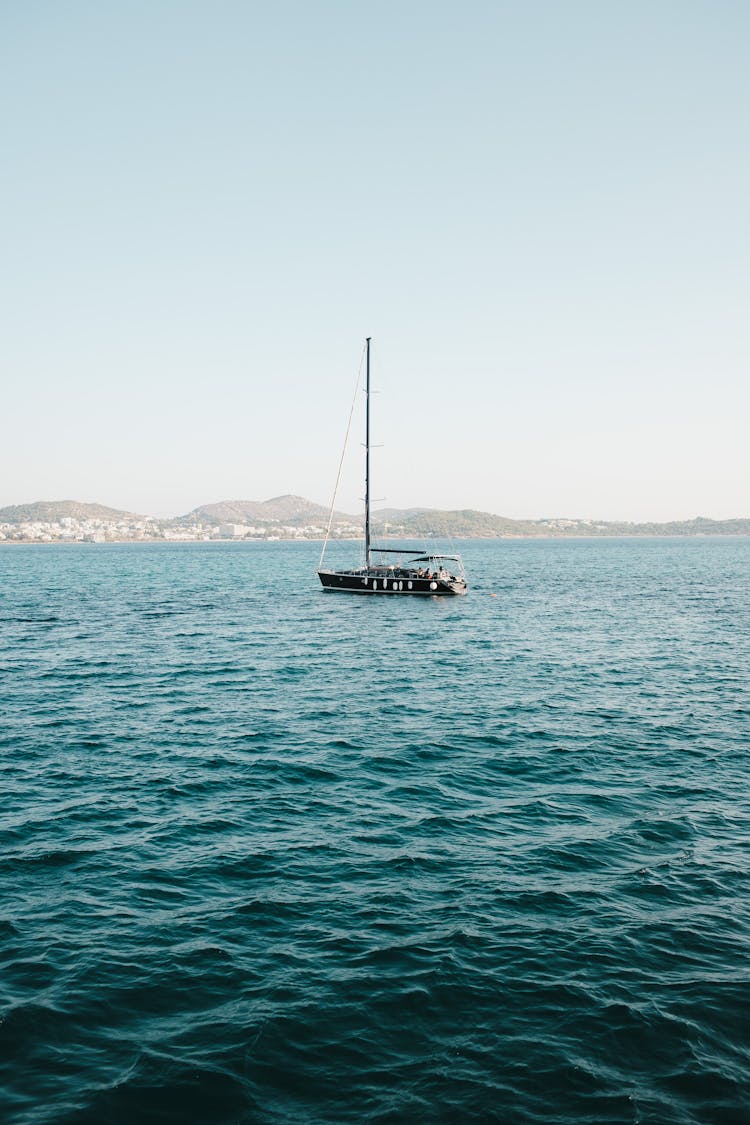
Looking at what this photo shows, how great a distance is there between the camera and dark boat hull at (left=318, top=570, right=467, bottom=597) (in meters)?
80.9

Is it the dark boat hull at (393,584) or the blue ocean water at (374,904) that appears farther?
the dark boat hull at (393,584)

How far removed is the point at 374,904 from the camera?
50.6 ft

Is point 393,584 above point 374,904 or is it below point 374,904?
above

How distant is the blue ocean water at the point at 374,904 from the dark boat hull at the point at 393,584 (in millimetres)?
43778

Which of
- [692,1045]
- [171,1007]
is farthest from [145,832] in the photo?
[692,1045]

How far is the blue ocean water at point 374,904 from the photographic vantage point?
1068 centimetres

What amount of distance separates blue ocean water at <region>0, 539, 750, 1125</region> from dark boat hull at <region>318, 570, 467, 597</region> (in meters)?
43.8

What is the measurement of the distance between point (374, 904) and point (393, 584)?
66.4 m

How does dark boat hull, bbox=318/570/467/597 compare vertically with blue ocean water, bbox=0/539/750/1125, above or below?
above

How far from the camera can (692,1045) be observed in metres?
11.3

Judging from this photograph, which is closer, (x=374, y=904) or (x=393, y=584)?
(x=374, y=904)

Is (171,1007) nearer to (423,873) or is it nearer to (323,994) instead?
(323,994)

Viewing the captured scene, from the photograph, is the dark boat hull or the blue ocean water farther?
the dark boat hull

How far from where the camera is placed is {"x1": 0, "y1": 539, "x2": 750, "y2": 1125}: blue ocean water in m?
10.7
